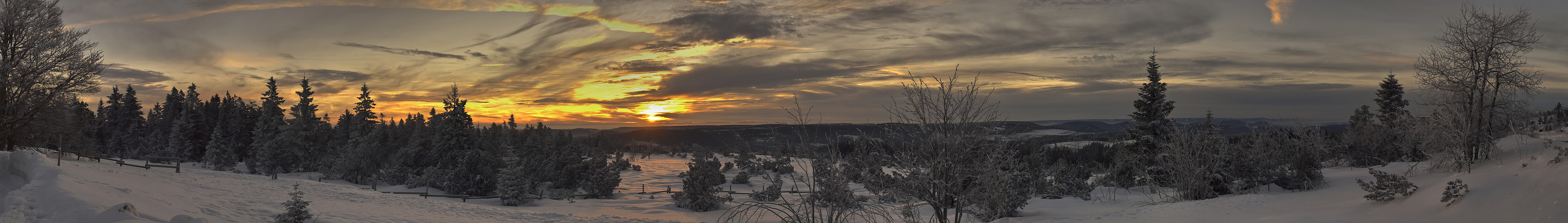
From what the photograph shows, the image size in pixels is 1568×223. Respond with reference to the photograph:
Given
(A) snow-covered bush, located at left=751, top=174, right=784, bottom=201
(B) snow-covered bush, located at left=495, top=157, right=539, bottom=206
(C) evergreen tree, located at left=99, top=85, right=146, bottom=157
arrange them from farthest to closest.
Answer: (C) evergreen tree, located at left=99, top=85, right=146, bottom=157 < (B) snow-covered bush, located at left=495, top=157, right=539, bottom=206 < (A) snow-covered bush, located at left=751, top=174, right=784, bottom=201

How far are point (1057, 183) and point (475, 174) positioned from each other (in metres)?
32.3

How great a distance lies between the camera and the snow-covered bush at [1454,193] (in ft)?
42.1

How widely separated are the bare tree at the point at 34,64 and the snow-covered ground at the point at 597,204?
4.10 meters

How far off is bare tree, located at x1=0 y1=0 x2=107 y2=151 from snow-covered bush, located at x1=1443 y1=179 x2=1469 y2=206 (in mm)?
45914

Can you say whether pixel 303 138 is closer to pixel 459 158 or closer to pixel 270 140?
pixel 270 140

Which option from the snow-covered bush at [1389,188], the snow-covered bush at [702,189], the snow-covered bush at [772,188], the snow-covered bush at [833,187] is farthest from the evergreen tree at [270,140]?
the snow-covered bush at [1389,188]

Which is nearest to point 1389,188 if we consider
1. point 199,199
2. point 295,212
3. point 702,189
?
point 295,212

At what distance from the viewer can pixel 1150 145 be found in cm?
2794

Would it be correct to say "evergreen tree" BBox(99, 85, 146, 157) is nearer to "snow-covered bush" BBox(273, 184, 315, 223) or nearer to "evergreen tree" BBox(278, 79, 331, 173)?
"evergreen tree" BBox(278, 79, 331, 173)

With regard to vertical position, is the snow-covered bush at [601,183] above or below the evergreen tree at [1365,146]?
below

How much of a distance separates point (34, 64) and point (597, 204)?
2361 centimetres

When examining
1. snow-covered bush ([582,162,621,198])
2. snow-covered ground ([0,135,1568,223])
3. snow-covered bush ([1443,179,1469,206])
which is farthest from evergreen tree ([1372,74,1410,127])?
snow-covered bush ([582,162,621,198])

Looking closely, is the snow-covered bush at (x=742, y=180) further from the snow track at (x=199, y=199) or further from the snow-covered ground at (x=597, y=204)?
the snow track at (x=199, y=199)

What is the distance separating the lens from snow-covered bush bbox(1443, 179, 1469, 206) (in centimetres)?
1283
